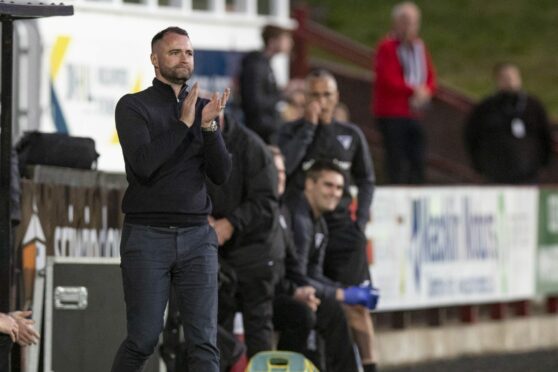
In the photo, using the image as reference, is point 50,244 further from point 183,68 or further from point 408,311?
point 408,311

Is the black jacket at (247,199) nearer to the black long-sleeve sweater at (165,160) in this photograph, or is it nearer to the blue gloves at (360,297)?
the blue gloves at (360,297)

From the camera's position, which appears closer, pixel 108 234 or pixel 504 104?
pixel 108 234

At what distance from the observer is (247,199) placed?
1191cm

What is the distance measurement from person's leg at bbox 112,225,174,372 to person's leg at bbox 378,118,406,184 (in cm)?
881

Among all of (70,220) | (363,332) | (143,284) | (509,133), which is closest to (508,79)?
(509,133)

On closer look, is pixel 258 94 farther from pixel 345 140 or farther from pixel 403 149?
pixel 345 140

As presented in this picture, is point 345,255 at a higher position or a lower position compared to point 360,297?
higher

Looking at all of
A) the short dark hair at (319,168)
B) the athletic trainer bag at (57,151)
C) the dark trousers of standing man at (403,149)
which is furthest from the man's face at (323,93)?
the dark trousers of standing man at (403,149)

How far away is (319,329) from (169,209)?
2.96 meters

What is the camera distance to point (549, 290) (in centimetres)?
1809

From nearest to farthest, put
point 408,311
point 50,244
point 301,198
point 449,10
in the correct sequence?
point 50,244, point 301,198, point 408,311, point 449,10

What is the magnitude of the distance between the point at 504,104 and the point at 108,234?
8.43m

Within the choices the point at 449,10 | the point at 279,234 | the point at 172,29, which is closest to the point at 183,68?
the point at 172,29

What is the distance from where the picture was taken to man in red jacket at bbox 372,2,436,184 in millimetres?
18266
